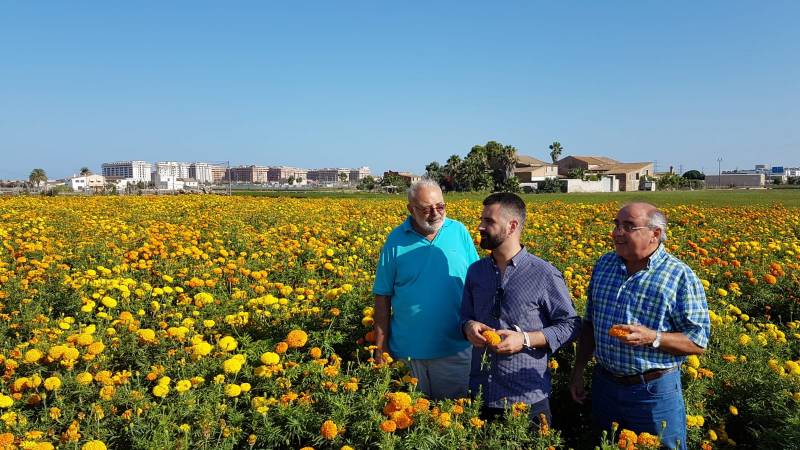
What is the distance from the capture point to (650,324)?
7.94 ft

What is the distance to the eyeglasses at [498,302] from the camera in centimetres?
261

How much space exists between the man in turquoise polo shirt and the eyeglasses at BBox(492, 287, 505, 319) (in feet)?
1.23

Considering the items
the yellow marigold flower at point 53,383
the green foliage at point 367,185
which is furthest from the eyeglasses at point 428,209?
the green foliage at point 367,185

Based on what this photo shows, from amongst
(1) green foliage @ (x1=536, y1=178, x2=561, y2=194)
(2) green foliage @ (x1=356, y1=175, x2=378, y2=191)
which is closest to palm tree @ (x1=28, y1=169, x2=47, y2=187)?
(2) green foliage @ (x1=356, y1=175, x2=378, y2=191)

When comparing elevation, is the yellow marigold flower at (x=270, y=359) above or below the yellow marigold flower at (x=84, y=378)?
above

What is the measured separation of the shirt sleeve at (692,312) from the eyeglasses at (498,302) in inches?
30.5

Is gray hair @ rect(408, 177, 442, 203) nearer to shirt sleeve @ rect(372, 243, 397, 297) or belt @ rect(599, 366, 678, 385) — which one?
shirt sleeve @ rect(372, 243, 397, 297)

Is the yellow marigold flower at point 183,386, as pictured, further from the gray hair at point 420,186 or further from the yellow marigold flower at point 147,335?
the gray hair at point 420,186

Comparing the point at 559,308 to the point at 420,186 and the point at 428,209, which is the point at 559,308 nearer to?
the point at 428,209

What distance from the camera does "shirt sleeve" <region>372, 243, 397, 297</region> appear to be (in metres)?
3.00

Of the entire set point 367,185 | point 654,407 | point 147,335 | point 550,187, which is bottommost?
point 654,407

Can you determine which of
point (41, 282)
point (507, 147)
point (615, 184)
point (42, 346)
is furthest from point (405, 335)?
point (615, 184)

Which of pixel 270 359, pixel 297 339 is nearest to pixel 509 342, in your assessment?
pixel 297 339

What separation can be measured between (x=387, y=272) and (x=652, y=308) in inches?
54.2
